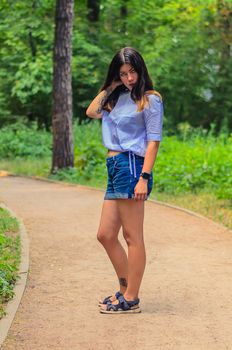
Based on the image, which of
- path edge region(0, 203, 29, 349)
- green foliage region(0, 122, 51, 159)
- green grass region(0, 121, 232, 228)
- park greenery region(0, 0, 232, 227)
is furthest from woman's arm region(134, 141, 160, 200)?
green foliage region(0, 122, 51, 159)

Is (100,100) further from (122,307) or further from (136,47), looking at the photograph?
(136,47)

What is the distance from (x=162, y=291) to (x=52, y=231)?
12.5ft

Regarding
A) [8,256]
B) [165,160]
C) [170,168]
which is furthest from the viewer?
[165,160]

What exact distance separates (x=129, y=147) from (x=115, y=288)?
1807 mm

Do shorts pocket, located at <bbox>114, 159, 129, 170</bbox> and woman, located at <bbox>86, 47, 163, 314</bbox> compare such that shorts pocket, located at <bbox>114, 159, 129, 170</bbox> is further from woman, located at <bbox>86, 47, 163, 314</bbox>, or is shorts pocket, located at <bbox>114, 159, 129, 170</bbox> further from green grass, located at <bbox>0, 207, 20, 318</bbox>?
green grass, located at <bbox>0, 207, 20, 318</bbox>

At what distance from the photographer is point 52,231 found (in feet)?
34.7

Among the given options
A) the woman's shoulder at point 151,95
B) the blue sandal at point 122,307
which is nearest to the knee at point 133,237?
the blue sandal at point 122,307

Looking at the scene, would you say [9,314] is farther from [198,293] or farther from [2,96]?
[2,96]

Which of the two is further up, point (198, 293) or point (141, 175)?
point (141, 175)

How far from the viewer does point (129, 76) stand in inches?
231

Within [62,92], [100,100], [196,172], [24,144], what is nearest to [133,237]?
[100,100]

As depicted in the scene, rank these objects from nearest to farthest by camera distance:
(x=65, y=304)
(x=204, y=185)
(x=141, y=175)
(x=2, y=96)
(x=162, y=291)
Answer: (x=141, y=175) → (x=65, y=304) → (x=162, y=291) → (x=204, y=185) → (x=2, y=96)

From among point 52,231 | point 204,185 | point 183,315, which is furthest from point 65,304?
point 204,185

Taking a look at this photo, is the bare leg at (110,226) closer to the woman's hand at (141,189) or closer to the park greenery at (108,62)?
the woman's hand at (141,189)
